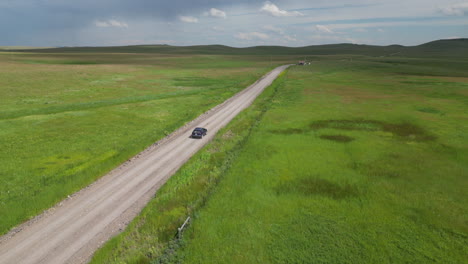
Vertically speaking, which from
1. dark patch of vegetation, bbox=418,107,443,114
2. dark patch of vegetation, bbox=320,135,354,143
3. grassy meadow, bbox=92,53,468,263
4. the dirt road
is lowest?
the dirt road

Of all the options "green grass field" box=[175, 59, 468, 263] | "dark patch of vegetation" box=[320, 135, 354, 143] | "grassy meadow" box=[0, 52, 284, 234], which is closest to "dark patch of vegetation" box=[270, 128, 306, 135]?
"green grass field" box=[175, 59, 468, 263]

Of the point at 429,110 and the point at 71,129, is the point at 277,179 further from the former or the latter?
the point at 429,110

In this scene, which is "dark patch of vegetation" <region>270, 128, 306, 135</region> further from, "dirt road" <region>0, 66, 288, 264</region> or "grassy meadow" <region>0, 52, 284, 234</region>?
"grassy meadow" <region>0, 52, 284, 234</region>

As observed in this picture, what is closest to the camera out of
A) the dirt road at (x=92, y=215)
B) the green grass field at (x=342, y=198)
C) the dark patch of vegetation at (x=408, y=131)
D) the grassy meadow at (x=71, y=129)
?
the green grass field at (x=342, y=198)

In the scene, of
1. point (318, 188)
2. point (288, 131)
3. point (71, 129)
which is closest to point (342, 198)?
point (318, 188)

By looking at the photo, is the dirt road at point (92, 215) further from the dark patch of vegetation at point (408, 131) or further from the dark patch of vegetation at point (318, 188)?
the dark patch of vegetation at point (408, 131)

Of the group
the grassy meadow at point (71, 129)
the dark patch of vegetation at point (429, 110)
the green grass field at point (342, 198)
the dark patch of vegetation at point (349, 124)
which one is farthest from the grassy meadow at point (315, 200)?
the grassy meadow at point (71, 129)

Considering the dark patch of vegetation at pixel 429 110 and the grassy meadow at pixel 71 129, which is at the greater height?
the dark patch of vegetation at pixel 429 110

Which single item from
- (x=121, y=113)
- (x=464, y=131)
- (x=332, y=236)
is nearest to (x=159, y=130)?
(x=121, y=113)
